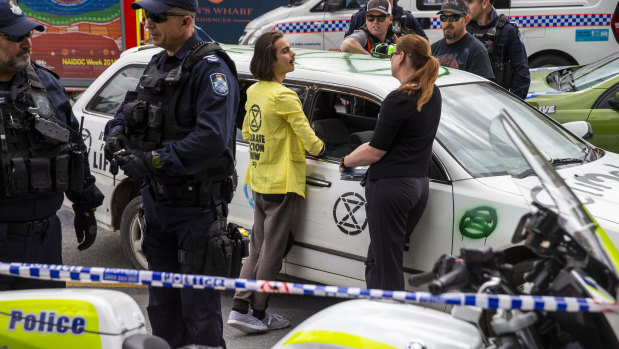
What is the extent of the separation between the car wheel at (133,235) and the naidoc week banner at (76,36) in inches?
217

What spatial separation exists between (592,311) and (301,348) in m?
0.75

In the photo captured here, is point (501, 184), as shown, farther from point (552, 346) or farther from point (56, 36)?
point (56, 36)

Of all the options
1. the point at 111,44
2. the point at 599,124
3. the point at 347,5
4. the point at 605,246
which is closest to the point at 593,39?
the point at 347,5

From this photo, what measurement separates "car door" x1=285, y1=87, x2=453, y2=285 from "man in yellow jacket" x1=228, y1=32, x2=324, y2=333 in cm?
12

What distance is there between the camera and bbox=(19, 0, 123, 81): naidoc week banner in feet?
34.6

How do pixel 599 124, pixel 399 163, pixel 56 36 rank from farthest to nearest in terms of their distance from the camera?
pixel 56 36
pixel 599 124
pixel 399 163

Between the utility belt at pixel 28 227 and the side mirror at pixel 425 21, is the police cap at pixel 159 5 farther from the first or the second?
the side mirror at pixel 425 21

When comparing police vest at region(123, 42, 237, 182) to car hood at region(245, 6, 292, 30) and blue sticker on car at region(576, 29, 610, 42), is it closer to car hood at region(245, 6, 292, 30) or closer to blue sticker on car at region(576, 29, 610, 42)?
car hood at region(245, 6, 292, 30)

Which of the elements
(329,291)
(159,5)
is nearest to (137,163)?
(159,5)

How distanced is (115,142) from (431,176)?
1.71m

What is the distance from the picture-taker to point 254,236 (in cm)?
475

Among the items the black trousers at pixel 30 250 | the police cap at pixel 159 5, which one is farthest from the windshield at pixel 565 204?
the black trousers at pixel 30 250

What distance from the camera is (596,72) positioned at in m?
7.72

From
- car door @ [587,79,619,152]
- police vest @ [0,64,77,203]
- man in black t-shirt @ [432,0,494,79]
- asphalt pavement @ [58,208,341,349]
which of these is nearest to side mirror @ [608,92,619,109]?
car door @ [587,79,619,152]
